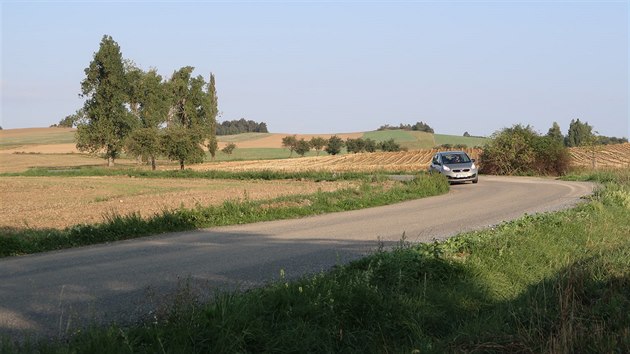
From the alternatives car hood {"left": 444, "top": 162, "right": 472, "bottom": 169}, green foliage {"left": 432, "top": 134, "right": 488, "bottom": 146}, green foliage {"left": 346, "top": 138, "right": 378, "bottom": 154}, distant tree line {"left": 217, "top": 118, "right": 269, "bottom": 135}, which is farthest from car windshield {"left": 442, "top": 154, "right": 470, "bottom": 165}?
distant tree line {"left": 217, "top": 118, "right": 269, "bottom": 135}

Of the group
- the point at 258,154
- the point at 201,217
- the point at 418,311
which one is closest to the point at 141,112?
the point at 258,154

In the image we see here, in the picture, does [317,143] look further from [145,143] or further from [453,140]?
[145,143]

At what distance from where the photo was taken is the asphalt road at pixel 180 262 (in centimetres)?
717

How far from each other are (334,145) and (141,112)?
39.8 m

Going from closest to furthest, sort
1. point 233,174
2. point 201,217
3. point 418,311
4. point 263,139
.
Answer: point 418,311, point 201,217, point 233,174, point 263,139

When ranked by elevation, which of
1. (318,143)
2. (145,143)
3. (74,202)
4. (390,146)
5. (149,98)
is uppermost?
(149,98)

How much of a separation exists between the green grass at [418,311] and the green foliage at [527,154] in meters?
34.7

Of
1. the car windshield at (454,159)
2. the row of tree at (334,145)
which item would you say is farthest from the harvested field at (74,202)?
the row of tree at (334,145)

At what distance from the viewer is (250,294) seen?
7.27 meters

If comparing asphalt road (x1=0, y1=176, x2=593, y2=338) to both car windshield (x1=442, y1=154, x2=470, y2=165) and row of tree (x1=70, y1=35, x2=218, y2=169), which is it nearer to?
car windshield (x1=442, y1=154, x2=470, y2=165)

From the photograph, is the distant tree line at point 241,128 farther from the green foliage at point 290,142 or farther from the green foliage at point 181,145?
the green foliage at point 181,145

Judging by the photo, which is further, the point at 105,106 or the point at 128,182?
the point at 105,106

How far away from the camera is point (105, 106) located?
82250mm

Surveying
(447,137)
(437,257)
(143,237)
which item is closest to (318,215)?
(143,237)
